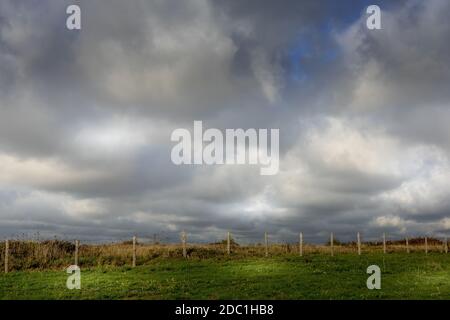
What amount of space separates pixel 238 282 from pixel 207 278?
318 cm

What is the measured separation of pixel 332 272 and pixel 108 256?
2430 centimetres

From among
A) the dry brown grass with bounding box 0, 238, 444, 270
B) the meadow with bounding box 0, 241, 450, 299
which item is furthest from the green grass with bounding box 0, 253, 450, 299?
the dry brown grass with bounding box 0, 238, 444, 270

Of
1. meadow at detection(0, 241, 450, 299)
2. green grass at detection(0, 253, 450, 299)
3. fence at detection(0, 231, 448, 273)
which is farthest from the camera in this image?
fence at detection(0, 231, 448, 273)

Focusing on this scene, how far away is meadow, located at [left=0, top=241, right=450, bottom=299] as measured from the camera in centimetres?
2844

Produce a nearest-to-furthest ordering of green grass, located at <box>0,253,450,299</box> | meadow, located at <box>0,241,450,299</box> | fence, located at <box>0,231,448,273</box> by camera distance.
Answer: green grass, located at <box>0,253,450,299</box> < meadow, located at <box>0,241,450,299</box> < fence, located at <box>0,231,448,273</box>

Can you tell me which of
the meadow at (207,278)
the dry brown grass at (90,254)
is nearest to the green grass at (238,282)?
the meadow at (207,278)

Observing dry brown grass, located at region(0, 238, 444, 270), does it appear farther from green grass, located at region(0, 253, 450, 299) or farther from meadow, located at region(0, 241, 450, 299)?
green grass, located at region(0, 253, 450, 299)

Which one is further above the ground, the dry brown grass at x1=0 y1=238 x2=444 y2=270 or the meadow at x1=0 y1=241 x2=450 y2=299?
the dry brown grass at x1=0 y1=238 x2=444 y2=270

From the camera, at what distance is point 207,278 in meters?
35.7

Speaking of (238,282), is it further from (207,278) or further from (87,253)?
(87,253)

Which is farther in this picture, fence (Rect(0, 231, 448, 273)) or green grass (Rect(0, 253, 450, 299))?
fence (Rect(0, 231, 448, 273))

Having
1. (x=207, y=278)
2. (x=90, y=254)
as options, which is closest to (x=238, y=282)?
(x=207, y=278)

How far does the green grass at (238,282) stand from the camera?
92.3 ft

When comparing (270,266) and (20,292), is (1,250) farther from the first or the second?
(270,266)
